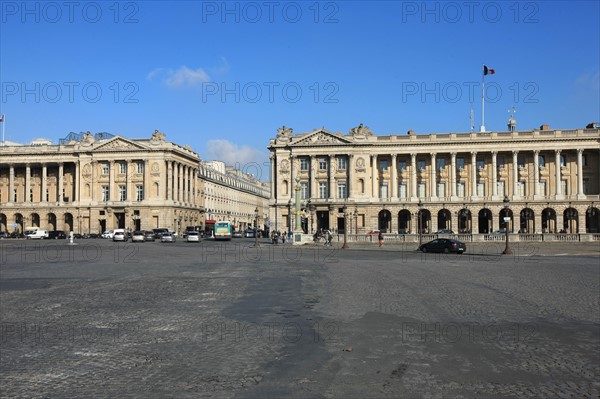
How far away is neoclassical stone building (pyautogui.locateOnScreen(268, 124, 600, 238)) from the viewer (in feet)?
305

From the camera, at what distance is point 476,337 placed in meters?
10.5

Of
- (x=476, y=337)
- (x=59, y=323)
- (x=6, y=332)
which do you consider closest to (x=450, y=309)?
(x=476, y=337)

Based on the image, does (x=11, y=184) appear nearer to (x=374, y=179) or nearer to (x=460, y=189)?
(x=374, y=179)

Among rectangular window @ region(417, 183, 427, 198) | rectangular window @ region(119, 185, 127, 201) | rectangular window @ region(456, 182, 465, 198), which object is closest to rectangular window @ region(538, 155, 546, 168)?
rectangular window @ region(456, 182, 465, 198)

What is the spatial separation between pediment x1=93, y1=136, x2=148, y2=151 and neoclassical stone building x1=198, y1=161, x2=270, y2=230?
77.1ft

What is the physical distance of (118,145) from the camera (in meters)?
108

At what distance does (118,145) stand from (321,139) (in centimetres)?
3857

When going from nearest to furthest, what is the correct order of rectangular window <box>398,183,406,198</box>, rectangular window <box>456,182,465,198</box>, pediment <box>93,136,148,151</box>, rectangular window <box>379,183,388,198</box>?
rectangular window <box>456,182,465,198</box>
rectangular window <box>398,183,406,198</box>
rectangular window <box>379,183,388,198</box>
pediment <box>93,136,148,151</box>

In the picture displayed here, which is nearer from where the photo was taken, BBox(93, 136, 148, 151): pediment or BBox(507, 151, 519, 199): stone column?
BBox(507, 151, 519, 199): stone column

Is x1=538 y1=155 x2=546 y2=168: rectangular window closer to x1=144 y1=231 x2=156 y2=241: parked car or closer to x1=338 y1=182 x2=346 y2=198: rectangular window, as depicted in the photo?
x1=338 y1=182 x2=346 y2=198: rectangular window

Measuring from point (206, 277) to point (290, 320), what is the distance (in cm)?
1061

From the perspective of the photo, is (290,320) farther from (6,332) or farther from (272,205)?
(272,205)

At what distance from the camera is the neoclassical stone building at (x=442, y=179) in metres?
92.8

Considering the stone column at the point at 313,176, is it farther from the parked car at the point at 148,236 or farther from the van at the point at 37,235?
the van at the point at 37,235
